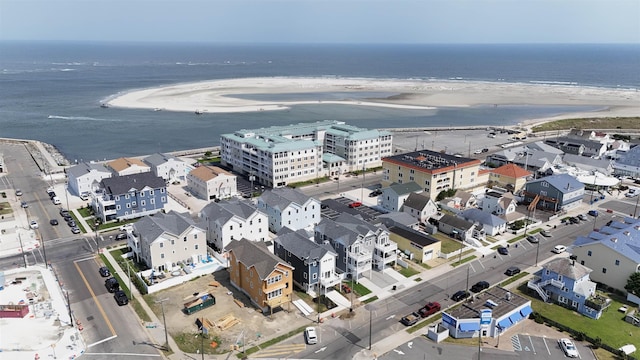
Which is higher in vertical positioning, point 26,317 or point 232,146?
point 232,146

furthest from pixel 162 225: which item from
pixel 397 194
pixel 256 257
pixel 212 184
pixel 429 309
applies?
pixel 397 194

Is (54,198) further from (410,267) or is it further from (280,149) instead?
(410,267)

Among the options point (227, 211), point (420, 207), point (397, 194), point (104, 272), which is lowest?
point (104, 272)

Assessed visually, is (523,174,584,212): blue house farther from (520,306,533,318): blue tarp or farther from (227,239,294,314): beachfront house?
(227,239,294,314): beachfront house

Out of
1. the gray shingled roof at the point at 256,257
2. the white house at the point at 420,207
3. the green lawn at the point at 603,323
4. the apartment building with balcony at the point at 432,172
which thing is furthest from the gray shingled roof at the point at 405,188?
the gray shingled roof at the point at 256,257

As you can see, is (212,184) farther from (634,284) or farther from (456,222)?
(634,284)

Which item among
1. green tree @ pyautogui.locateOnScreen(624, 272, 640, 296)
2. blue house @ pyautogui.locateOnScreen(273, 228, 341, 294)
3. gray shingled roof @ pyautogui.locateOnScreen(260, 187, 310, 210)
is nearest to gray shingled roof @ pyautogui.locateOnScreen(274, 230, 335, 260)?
blue house @ pyautogui.locateOnScreen(273, 228, 341, 294)

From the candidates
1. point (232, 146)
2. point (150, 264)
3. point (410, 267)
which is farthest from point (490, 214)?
point (232, 146)
